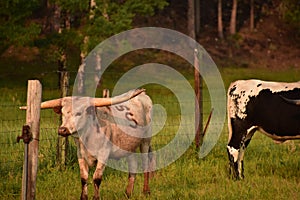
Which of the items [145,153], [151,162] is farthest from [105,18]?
[145,153]

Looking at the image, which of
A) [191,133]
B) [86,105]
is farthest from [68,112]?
[191,133]

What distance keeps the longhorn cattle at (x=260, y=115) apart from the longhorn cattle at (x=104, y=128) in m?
1.81

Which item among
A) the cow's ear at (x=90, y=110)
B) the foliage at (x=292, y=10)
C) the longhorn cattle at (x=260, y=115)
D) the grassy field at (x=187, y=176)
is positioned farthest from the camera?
the foliage at (x=292, y=10)

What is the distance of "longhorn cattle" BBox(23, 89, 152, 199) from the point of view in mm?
8445

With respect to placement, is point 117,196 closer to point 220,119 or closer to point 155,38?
point 220,119

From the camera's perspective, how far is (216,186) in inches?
391

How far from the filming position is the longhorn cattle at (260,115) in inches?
436

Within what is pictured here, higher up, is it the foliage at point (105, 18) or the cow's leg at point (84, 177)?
the foliage at point (105, 18)

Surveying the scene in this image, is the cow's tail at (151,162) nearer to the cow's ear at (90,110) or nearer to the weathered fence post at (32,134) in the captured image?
the cow's ear at (90,110)

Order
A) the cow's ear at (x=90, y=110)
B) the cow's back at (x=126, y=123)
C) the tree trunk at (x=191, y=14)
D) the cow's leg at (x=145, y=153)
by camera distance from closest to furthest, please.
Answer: the cow's ear at (x=90, y=110) < the cow's back at (x=126, y=123) < the cow's leg at (x=145, y=153) < the tree trunk at (x=191, y=14)

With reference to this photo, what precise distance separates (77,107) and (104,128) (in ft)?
2.08

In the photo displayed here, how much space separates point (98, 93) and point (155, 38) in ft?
42.1

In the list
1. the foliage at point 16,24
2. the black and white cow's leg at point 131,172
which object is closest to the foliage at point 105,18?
the foliage at point 16,24

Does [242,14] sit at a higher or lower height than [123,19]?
higher
